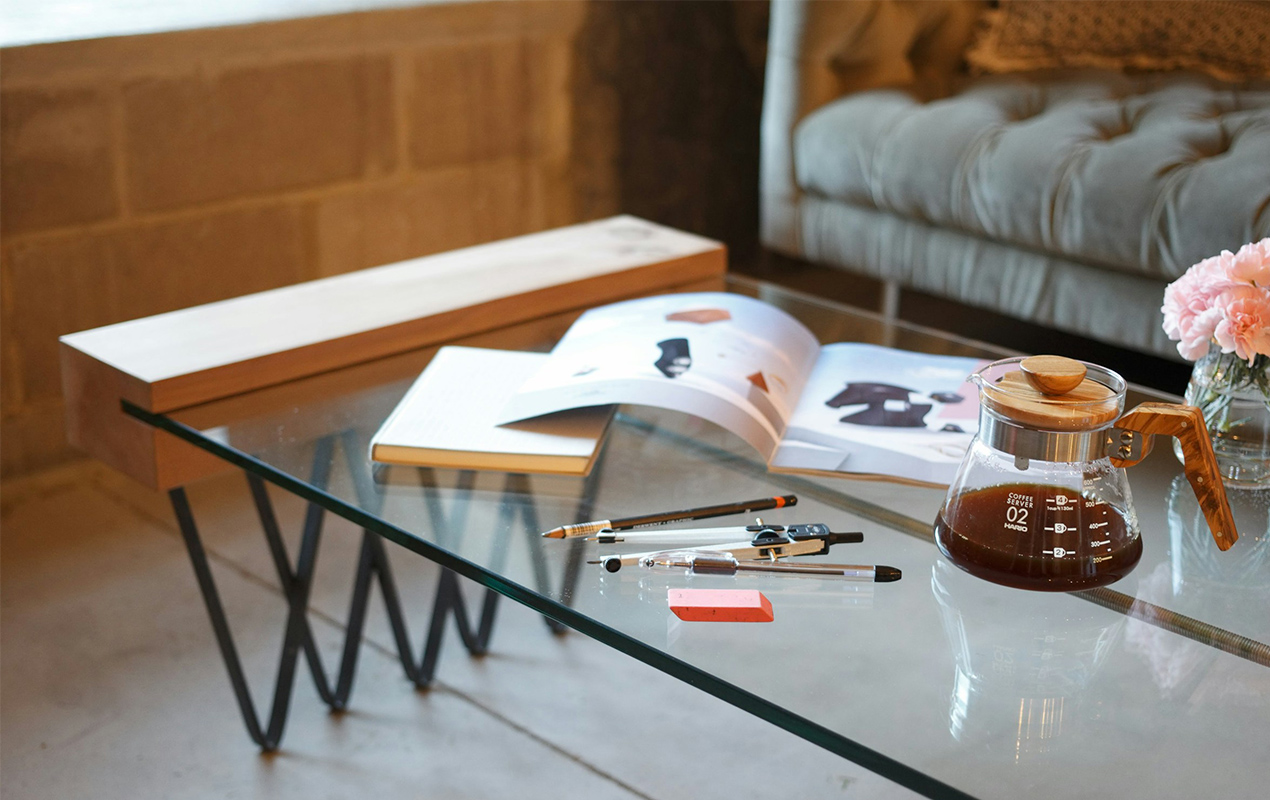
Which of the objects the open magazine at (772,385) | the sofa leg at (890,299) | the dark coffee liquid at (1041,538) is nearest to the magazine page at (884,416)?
the open magazine at (772,385)

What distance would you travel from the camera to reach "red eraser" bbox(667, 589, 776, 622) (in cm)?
62

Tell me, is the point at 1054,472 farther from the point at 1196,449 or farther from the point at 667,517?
the point at 667,517

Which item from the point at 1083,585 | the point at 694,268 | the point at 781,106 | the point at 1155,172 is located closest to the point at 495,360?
the point at 694,268

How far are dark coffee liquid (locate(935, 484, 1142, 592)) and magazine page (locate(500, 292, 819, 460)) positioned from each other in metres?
0.18

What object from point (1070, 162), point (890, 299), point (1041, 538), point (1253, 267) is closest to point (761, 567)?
point (1041, 538)

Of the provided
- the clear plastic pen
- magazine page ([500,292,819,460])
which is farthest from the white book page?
the clear plastic pen

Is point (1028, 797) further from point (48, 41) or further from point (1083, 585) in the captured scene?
point (48, 41)

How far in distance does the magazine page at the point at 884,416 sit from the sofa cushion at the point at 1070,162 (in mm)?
579

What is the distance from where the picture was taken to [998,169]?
1.56m

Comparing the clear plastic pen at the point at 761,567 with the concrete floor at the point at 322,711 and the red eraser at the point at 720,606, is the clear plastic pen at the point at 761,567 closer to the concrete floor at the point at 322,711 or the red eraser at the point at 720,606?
the red eraser at the point at 720,606

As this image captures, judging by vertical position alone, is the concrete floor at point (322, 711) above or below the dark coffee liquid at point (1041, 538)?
below

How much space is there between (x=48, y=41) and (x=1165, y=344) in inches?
56.2

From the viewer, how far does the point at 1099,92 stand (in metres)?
1.72

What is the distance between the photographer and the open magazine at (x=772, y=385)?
0.79 metres
